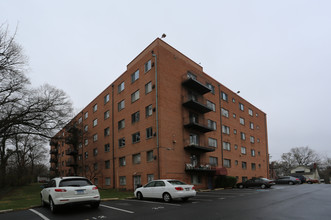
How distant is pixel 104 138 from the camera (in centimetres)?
3512

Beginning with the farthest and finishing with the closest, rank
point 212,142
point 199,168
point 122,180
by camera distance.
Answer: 1. point 212,142
2. point 122,180
3. point 199,168

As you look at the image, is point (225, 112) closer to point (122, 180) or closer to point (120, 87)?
point (120, 87)

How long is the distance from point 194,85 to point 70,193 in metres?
20.5

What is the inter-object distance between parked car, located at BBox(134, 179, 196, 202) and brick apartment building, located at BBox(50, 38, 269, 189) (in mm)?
7570

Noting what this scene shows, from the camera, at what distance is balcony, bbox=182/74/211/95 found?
2722 cm

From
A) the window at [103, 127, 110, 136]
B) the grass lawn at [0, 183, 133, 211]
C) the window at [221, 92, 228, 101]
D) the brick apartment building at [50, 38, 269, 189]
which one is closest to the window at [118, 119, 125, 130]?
the brick apartment building at [50, 38, 269, 189]

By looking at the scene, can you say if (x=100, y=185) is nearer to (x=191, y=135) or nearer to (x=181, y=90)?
(x=191, y=135)

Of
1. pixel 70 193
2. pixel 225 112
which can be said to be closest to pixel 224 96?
pixel 225 112

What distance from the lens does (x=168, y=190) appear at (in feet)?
45.2

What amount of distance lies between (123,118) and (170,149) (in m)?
8.92

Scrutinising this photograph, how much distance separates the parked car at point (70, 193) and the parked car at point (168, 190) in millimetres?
4375

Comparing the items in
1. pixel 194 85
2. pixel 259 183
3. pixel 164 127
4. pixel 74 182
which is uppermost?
pixel 194 85

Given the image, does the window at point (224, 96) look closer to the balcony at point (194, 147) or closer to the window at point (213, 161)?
the window at point (213, 161)

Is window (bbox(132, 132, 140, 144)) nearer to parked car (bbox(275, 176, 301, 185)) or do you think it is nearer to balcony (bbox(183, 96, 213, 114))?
balcony (bbox(183, 96, 213, 114))
